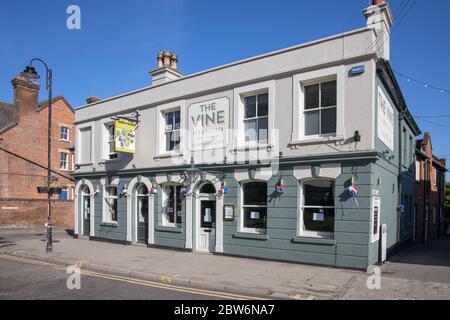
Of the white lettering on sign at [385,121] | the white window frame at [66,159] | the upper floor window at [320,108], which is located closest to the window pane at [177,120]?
the upper floor window at [320,108]

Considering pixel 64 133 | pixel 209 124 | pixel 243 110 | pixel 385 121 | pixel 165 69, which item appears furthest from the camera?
pixel 64 133

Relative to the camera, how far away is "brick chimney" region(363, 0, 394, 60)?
11414mm

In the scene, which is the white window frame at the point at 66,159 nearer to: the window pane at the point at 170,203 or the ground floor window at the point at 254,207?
the window pane at the point at 170,203

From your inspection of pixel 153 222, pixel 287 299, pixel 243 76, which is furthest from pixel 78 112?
pixel 287 299

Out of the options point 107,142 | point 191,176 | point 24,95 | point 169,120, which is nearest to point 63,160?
point 24,95

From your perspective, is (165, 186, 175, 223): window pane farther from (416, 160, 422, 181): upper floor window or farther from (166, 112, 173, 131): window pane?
(416, 160, 422, 181): upper floor window

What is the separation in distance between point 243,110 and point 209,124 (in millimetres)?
1546

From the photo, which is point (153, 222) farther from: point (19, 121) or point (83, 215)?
point (19, 121)

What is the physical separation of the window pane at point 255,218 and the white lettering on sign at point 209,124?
2.72m

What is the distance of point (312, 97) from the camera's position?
39.5 feet

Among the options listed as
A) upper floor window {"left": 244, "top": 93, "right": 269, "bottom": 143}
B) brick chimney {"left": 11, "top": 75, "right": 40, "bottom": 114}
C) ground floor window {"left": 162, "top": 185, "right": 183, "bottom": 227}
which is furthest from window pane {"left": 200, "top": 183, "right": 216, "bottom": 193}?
brick chimney {"left": 11, "top": 75, "right": 40, "bottom": 114}

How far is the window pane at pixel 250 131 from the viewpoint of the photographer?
13.3 m

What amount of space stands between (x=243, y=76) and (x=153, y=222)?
7417 mm

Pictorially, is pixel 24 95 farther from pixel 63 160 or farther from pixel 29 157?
pixel 63 160
